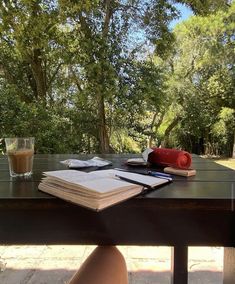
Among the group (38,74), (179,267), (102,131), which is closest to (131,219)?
(179,267)

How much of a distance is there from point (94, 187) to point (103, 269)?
0.90 ft

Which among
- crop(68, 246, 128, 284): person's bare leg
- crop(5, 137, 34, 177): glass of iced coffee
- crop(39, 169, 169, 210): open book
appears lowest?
crop(68, 246, 128, 284): person's bare leg

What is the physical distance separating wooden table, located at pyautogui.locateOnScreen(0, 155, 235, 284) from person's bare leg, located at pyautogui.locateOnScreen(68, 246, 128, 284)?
0.08 metres

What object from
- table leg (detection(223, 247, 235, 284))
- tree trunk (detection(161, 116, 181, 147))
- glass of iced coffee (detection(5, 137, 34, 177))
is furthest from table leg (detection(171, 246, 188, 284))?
tree trunk (detection(161, 116, 181, 147))

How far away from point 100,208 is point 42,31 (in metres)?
4.44

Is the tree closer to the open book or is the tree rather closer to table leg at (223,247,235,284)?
table leg at (223,247,235,284)

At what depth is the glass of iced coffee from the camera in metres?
1.05

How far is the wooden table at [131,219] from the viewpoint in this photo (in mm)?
756

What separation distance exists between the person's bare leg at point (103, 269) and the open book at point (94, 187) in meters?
0.22

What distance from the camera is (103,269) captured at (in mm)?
887

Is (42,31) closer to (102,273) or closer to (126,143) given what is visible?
(126,143)

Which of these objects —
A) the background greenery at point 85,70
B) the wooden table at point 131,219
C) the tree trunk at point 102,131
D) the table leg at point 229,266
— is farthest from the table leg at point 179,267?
the tree trunk at point 102,131

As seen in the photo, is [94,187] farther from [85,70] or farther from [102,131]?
[102,131]

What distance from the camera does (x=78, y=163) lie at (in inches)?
49.1
